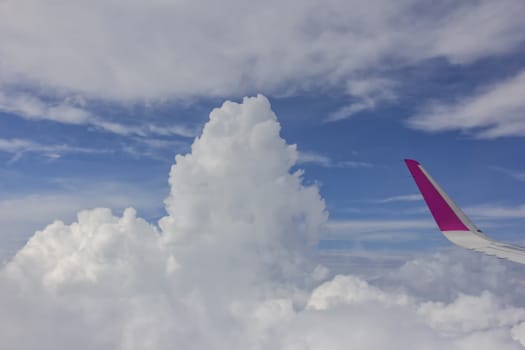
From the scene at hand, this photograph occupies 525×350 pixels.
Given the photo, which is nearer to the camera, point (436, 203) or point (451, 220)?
point (436, 203)

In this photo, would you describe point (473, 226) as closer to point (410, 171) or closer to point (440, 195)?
point (440, 195)

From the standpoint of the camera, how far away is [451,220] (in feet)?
83.1

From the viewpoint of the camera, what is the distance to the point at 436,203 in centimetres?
2458

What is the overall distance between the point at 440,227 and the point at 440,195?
89.3 inches

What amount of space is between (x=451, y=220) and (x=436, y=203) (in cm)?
189

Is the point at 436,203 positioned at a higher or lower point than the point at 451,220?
higher

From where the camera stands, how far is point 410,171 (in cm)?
2402

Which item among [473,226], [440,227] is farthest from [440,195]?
[473,226]

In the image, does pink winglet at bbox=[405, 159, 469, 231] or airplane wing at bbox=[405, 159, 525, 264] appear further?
pink winglet at bbox=[405, 159, 469, 231]

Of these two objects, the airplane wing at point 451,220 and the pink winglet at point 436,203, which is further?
the pink winglet at point 436,203

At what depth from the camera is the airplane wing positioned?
24.0 m

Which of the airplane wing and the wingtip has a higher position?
the wingtip

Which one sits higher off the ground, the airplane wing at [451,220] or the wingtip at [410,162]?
the wingtip at [410,162]

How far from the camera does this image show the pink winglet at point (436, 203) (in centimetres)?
2411
